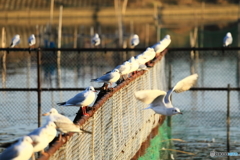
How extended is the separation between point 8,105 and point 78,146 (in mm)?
11967

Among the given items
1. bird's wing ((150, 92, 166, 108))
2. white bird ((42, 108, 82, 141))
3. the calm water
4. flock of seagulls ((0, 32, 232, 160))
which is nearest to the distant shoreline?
the calm water

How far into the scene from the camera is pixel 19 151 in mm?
5504

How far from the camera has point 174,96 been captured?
66.0ft

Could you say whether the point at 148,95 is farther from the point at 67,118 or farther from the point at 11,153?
the point at 11,153

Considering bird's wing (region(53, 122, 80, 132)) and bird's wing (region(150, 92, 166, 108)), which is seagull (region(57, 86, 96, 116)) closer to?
bird's wing (region(53, 122, 80, 132))

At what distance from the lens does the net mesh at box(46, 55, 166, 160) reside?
6992 millimetres

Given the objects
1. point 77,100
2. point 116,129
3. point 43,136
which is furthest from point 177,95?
point 43,136

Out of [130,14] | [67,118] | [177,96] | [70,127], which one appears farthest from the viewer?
[130,14]

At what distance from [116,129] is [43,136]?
3088 millimetres

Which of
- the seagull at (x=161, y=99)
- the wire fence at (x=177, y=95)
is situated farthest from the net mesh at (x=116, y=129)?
the wire fence at (x=177, y=95)

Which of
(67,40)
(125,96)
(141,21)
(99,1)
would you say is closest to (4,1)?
(99,1)

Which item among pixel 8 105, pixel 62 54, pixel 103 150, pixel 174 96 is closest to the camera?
pixel 103 150

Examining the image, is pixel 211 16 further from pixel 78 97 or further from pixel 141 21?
pixel 78 97

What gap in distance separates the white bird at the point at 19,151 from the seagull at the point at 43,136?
379 millimetres
